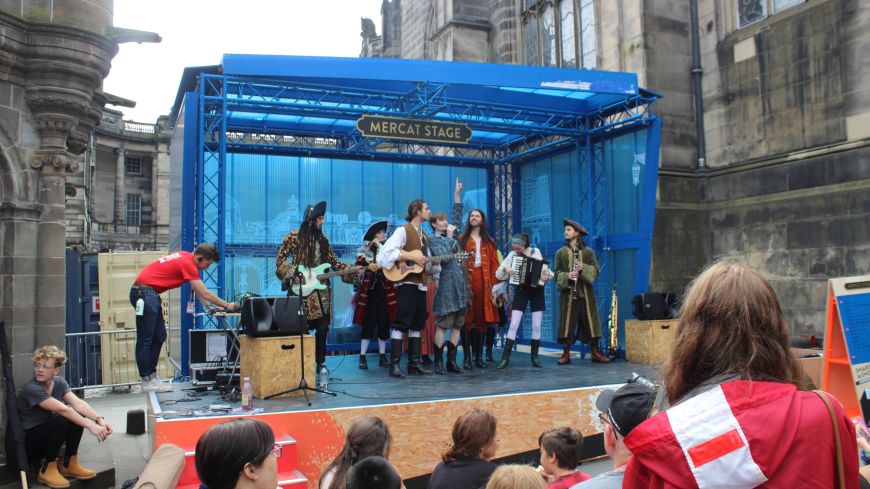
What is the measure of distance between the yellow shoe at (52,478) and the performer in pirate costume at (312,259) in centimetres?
274

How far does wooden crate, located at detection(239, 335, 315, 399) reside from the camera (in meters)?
6.69

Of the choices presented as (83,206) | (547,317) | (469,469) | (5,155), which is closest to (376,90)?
(5,155)

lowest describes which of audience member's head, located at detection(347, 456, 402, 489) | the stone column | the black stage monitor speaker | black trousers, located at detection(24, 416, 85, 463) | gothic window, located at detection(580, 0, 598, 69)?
black trousers, located at detection(24, 416, 85, 463)

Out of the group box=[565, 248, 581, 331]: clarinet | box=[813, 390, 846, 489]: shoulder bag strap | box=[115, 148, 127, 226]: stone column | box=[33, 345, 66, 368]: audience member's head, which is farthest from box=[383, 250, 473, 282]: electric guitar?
box=[115, 148, 127, 226]: stone column

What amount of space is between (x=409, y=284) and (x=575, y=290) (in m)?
2.69

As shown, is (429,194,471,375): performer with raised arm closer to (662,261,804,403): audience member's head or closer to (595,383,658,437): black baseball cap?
(595,383,658,437): black baseball cap

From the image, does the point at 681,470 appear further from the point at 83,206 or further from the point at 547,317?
the point at 83,206

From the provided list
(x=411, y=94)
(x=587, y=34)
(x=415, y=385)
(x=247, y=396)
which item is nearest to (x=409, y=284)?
(x=415, y=385)

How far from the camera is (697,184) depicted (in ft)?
45.5

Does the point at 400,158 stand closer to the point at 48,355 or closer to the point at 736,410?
the point at 48,355

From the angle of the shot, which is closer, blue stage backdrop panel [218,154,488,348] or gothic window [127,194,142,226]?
blue stage backdrop panel [218,154,488,348]

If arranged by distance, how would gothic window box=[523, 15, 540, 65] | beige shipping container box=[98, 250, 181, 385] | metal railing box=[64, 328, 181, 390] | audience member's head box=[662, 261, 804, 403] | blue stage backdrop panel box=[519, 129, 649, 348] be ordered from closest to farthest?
audience member's head box=[662, 261, 804, 403]
blue stage backdrop panel box=[519, 129, 649, 348]
metal railing box=[64, 328, 181, 390]
beige shipping container box=[98, 250, 181, 385]
gothic window box=[523, 15, 540, 65]

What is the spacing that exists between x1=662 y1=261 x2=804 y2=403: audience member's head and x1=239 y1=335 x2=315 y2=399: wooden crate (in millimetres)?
5387

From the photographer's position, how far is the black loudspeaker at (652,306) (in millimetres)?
9844
